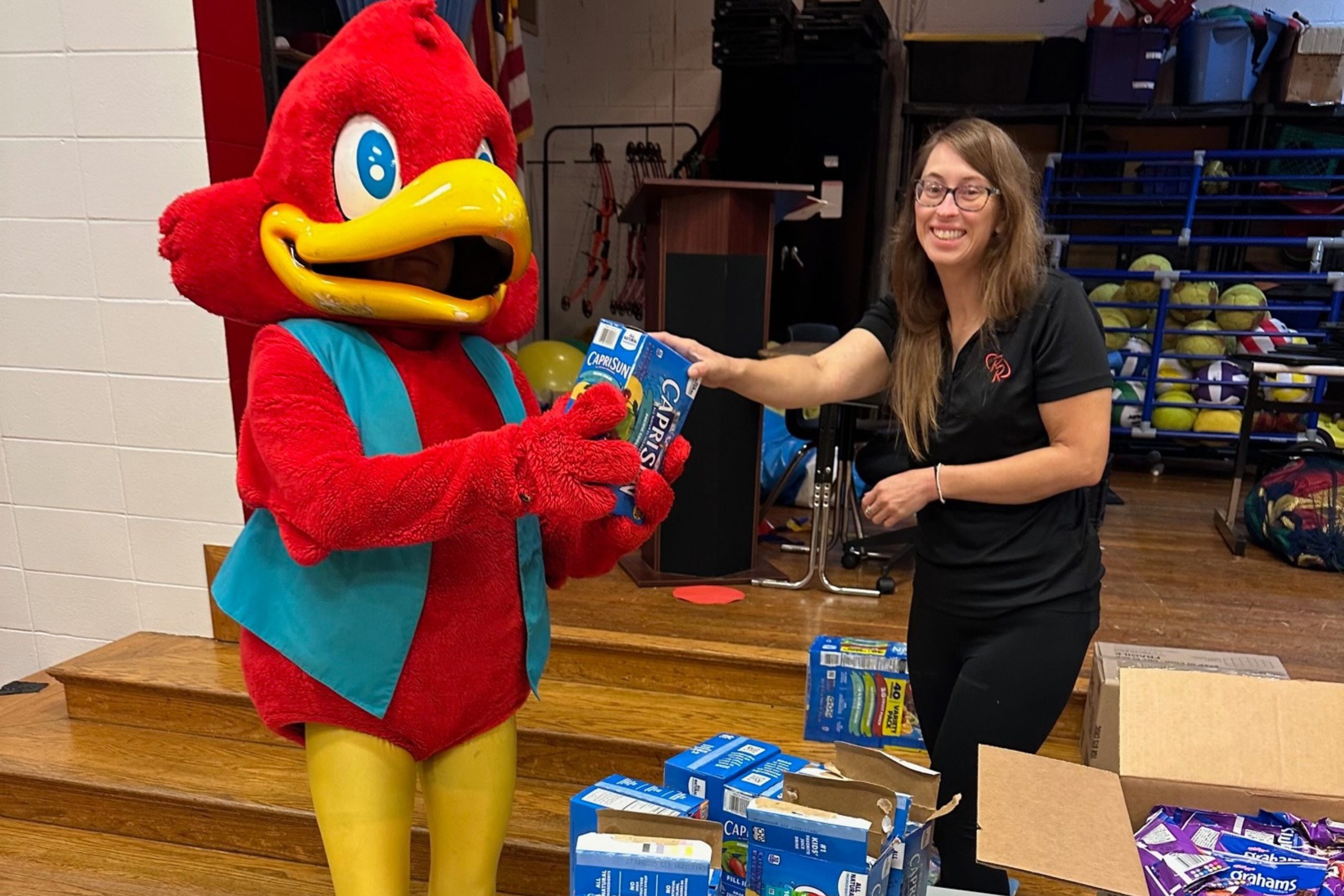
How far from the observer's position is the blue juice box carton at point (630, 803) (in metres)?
1.07

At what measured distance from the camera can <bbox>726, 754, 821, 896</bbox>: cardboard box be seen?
1.02m

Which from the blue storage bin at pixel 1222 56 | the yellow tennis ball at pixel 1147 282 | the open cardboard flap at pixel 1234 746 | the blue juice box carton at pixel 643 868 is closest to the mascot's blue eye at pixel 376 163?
the blue juice box carton at pixel 643 868

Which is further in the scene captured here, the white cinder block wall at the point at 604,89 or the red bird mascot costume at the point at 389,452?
the white cinder block wall at the point at 604,89

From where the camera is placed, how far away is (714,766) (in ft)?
3.92

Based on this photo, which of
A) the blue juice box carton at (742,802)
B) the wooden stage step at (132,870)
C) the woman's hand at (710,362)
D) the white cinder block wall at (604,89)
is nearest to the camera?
the blue juice box carton at (742,802)

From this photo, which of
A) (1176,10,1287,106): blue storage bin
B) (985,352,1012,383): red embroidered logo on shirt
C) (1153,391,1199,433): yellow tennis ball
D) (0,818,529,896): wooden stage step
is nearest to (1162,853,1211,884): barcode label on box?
(985,352,1012,383): red embroidered logo on shirt

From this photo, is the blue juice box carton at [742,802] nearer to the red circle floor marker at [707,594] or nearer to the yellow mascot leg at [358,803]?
the yellow mascot leg at [358,803]

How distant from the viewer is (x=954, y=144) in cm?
129

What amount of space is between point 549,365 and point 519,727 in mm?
2401

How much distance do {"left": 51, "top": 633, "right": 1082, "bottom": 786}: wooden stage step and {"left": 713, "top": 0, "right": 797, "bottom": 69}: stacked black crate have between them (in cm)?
332

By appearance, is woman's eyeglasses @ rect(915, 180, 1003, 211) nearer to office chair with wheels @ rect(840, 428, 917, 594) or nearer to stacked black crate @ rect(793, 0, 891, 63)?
office chair with wheels @ rect(840, 428, 917, 594)

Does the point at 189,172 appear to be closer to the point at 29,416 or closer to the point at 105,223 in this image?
the point at 105,223

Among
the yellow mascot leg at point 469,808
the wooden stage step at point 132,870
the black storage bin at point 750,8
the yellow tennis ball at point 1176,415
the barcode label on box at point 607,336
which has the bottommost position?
the wooden stage step at point 132,870

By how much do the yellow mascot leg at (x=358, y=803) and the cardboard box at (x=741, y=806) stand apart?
1.24ft
